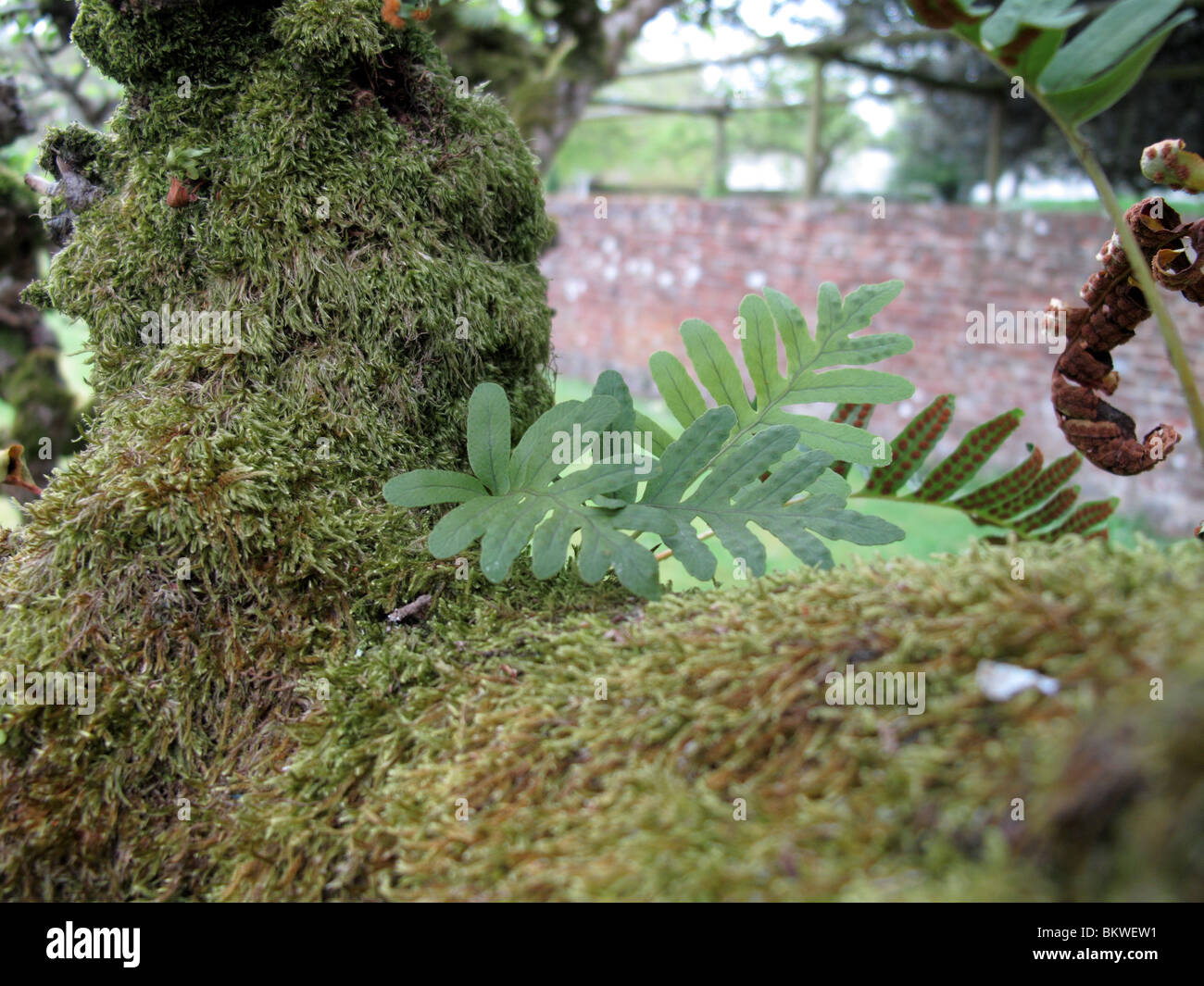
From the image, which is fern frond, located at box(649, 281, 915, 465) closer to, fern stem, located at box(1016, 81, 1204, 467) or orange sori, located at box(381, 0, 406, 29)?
fern stem, located at box(1016, 81, 1204, 467)

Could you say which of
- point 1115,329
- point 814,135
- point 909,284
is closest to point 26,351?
point 1115,329

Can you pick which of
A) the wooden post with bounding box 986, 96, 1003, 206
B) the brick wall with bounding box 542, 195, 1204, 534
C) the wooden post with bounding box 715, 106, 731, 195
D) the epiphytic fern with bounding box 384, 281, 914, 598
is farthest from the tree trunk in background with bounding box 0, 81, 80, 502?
the wooden post with bounding box 986, 96, 1003, 206

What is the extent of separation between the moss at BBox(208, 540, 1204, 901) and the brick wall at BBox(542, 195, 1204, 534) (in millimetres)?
4544

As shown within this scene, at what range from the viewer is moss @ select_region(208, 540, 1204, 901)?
20.8 inches

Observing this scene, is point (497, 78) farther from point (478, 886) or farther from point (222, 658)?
point (478, 886)

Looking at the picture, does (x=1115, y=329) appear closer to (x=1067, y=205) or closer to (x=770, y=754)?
(x=770, y=754)

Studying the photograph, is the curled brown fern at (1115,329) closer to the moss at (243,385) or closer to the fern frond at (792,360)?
the fern frond at (792,360)

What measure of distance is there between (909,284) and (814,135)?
1499 mm

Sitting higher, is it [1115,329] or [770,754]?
[1115,329]

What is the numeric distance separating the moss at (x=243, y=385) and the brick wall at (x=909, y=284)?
3.95m

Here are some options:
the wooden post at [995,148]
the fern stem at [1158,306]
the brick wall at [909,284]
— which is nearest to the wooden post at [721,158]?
the brick wall at [909,284]

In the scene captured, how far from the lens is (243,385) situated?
1167 mm

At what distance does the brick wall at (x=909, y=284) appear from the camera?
205 inches
